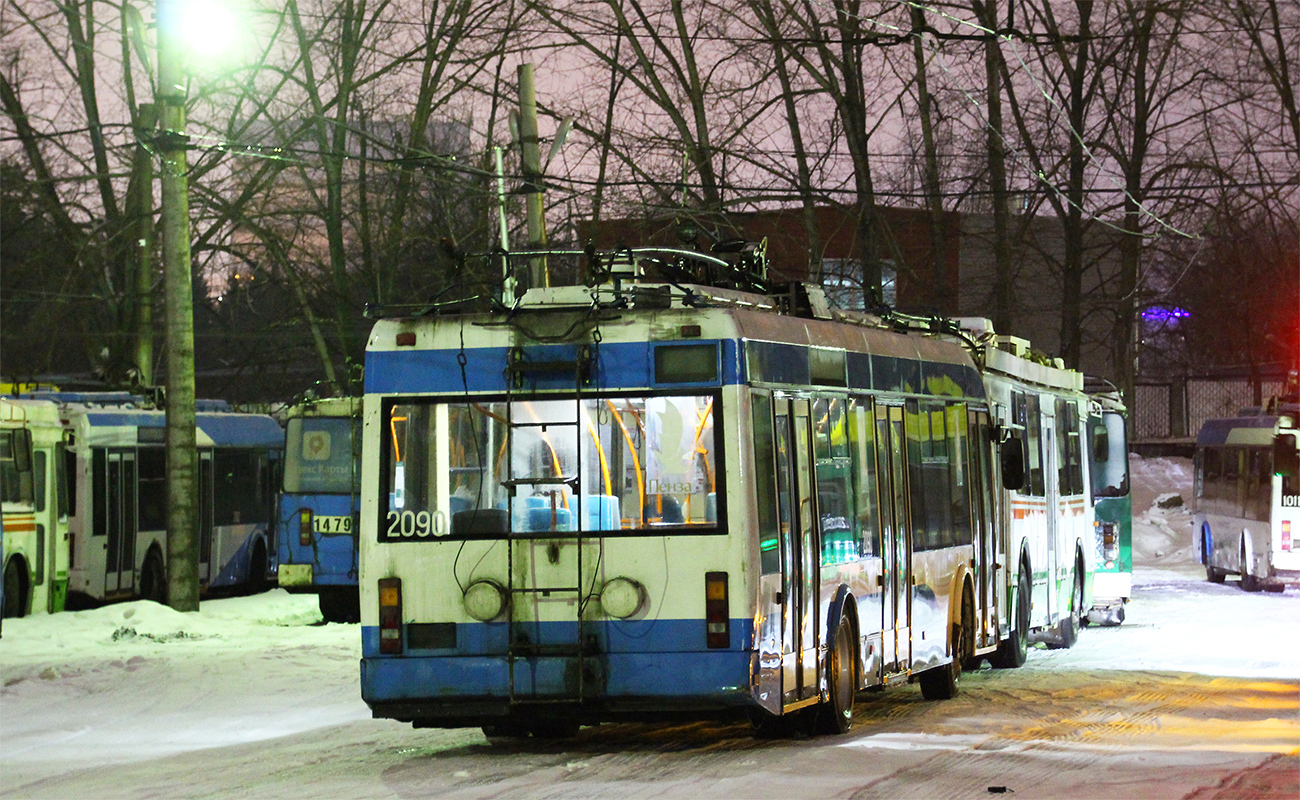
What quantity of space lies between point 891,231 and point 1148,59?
6888mm

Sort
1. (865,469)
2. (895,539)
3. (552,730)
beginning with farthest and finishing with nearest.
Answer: (895,539) < (865,469) < (552,730)

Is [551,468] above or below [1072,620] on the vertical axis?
above

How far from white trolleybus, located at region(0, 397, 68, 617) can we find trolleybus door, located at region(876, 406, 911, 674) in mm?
12005

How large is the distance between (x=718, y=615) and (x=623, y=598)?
0.54 meters

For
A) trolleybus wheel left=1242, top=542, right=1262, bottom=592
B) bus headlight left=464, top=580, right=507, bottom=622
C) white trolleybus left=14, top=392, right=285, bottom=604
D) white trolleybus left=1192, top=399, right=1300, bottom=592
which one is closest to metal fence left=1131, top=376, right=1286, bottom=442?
white trolleybus left=1192, top=399, right=1300, bottom=592

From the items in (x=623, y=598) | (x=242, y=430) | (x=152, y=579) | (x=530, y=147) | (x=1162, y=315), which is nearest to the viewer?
(x=623, y=598)

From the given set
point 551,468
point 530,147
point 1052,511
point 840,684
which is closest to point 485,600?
point 551,468

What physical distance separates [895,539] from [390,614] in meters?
4.09

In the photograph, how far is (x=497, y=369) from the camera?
35.9 ft

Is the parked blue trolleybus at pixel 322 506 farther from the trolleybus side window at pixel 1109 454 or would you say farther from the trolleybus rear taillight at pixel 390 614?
the trolleybus rear taillight at pixel 390 614

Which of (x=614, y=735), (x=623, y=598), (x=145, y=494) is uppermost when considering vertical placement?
(x=145, y=494)

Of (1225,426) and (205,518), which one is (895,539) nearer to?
(205,518)

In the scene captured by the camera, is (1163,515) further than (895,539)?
Yes

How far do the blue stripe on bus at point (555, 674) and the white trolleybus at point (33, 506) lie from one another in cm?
1237
